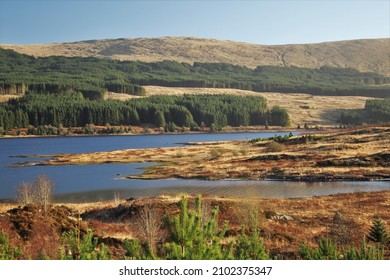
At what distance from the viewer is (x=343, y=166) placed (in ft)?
238

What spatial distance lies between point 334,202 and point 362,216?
835 cm

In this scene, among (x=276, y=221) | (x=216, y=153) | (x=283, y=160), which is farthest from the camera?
(x=216, y=153)

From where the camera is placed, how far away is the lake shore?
222 ft

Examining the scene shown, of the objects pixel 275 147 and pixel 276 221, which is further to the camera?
pixel 275 147

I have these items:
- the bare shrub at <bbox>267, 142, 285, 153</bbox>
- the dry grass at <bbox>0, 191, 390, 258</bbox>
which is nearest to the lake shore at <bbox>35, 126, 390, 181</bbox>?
the bare shrub at <bbox>267, 142, 285, 153</bbox>

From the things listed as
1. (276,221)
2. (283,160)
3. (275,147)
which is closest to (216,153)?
(275,147)

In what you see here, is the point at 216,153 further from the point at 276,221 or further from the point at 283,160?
the point at 276,221

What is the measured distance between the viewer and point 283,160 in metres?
82.0

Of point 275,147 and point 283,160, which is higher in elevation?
point 275,147

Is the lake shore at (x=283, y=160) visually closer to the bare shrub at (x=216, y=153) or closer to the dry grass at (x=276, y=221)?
the bare shrub at (x=216, y=153)

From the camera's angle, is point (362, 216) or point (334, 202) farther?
point (334, 202)
